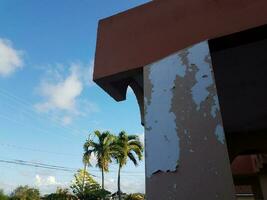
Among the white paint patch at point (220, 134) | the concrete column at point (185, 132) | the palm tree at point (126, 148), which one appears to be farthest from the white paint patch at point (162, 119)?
the palm tree at point (126, 148)

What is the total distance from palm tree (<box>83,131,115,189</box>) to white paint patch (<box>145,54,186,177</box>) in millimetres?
19430

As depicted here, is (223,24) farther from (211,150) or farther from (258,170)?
(258,170)

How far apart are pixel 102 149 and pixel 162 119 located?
65.2 ft

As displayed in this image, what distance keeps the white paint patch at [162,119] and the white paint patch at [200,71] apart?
14 centimetres

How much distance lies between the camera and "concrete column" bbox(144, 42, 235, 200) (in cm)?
202

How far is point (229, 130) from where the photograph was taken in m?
5.59

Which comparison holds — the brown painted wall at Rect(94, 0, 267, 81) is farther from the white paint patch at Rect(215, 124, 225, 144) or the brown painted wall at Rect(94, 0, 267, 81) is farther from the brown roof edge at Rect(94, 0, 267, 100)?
the white paint patch at Rect(215, 124, 225, 144)

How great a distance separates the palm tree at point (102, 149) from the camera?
21484mm

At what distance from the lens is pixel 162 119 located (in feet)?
→ 8.04

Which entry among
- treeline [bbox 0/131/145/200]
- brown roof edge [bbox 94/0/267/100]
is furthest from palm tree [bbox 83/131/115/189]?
brown roof edge [bbox 94/0/267/100]

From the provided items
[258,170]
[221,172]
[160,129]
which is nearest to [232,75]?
[160,129]

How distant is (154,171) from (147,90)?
810 millimetres

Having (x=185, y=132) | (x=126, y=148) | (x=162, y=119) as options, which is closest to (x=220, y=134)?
(x=185, y=132)

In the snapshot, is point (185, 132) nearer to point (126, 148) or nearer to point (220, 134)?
point (220, 134)
